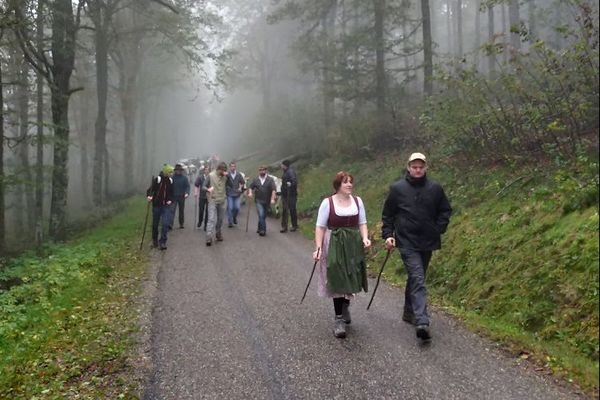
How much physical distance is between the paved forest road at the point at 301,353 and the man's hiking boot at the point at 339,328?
0.10 m

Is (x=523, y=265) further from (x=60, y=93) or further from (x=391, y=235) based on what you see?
(x=60, y=93)

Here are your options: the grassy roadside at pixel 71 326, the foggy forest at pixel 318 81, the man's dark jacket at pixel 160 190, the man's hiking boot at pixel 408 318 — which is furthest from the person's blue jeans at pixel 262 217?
the man's hiking boot at pixel 408 318

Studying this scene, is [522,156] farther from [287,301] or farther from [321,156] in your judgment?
[321,156]

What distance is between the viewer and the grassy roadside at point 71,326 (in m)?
5.10

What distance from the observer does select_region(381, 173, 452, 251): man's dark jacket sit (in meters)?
5.94

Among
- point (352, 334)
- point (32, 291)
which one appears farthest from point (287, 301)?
point (32, 291)

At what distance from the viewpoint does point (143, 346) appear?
5996 millimetres

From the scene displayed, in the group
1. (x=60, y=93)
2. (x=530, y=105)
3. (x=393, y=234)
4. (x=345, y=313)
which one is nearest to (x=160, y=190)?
(x=60, y=93)

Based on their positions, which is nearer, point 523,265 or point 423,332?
point 423,332

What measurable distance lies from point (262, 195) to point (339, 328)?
29.5 ft

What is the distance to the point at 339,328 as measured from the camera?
6164mm

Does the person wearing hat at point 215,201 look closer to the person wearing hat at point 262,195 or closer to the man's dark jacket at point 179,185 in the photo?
the person wearing hat at point 262,195

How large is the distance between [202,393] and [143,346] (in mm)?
1558

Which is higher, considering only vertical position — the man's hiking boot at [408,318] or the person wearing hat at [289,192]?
the person wearing hat at [289,192]
